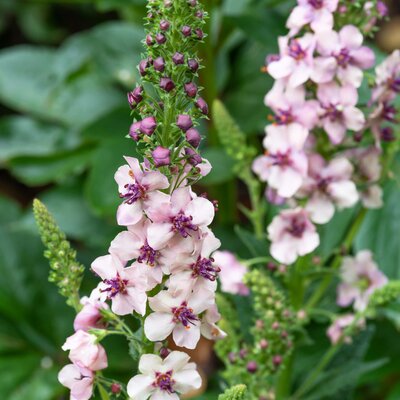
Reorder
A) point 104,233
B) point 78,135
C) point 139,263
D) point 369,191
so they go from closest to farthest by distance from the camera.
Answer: point 139,263 → point 369,191 → point 104,233 → point 78,135

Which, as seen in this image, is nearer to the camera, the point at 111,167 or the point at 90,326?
the point at 90,326

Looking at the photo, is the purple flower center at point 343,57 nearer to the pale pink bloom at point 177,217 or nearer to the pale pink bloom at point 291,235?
the pale pink bloom at point 291,235

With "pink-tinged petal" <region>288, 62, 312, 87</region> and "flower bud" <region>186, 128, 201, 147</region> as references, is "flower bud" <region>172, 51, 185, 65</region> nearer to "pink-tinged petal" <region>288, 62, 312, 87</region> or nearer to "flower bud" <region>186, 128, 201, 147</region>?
"flower bud" <region>186, 128, 201, 147</region>

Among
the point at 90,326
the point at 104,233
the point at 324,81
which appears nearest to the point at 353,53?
the point at 324,81

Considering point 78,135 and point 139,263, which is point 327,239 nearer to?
point 139,263

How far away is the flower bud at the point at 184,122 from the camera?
0.78 meters

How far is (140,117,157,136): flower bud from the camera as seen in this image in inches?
30.7

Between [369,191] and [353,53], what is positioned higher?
[353,53]

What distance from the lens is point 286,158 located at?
1164 mm

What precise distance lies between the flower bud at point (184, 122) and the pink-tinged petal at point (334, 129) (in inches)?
16.4

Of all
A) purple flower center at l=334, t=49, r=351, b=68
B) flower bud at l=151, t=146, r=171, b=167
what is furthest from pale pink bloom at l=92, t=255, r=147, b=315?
purple flower center at l=334, t=49, r=351, b=68

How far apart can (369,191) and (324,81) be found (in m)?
0.23

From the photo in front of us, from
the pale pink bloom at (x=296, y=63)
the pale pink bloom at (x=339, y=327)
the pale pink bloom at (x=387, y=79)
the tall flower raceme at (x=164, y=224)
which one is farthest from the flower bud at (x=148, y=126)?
the pale pink bloom at (x=339, y=327)

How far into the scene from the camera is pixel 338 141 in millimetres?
1160
